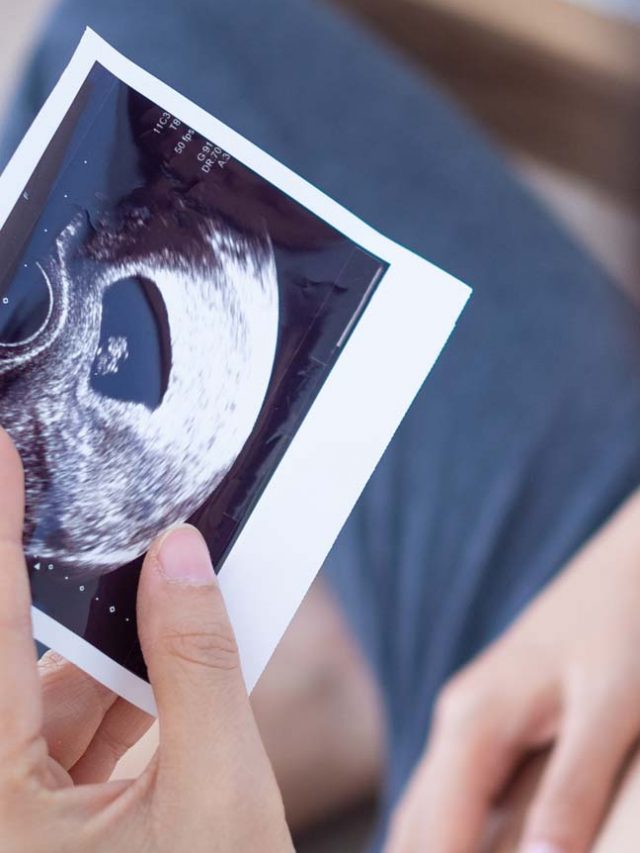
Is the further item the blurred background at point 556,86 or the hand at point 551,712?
the blurred background at point 556,86

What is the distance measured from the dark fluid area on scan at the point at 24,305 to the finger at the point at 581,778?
0.38 metres

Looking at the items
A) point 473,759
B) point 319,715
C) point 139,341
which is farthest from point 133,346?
point 319,715

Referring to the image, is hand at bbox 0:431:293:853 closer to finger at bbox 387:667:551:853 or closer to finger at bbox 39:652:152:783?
finger at bbox 39:652:152:783

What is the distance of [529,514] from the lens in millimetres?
623

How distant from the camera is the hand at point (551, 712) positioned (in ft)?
1.83

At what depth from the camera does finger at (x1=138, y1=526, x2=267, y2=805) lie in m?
0.37

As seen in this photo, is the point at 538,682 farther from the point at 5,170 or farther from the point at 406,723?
the point at 5,170

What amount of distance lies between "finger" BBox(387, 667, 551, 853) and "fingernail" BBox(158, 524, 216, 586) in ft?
0.86

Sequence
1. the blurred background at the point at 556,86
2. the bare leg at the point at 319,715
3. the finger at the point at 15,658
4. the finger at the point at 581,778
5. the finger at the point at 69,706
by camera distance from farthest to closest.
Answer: the blurred background at the point at 556,86
the bare leg at the point at 319,715
the finger at the point at 581,778
the finger at the point at 69,706
the finger at the point at 15,658

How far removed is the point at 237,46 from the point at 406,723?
0.48m

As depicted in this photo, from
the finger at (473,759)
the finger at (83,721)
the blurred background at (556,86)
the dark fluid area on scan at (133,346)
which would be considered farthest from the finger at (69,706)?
the blurred background at (556,86)

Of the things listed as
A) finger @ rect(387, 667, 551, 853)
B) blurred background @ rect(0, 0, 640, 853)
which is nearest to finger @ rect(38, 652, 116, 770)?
finger @ rect(387, 667, 551, 853)

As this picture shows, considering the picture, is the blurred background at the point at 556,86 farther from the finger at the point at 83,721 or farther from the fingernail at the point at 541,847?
the finger at the point at 83,721

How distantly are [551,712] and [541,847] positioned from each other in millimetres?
79
